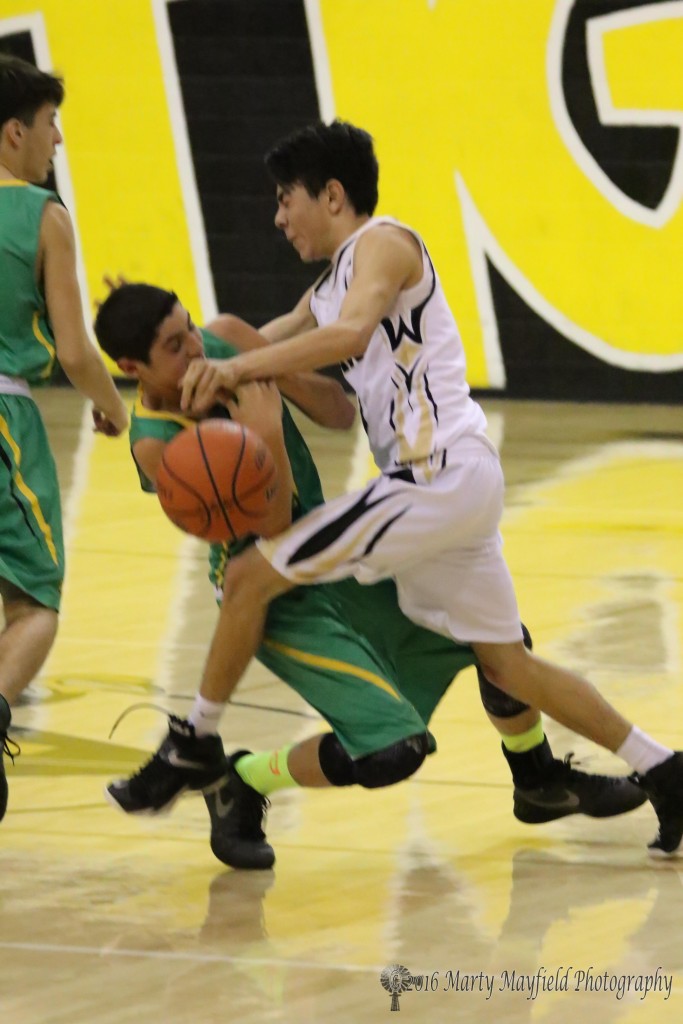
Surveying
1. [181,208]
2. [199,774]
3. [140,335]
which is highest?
[140,335]

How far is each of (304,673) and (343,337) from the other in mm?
757

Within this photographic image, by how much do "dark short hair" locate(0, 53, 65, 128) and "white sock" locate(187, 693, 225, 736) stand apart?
145 centimetres

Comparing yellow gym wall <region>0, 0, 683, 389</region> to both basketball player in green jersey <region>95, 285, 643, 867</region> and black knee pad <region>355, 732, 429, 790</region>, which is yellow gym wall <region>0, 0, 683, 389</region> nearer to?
basketball player in green jersey <region>95, 285, 643, 867</region>

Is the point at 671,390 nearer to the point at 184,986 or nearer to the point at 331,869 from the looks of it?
the point at 331,869

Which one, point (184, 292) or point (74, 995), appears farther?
point (184, 292)

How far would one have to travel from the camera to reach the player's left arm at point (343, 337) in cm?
388

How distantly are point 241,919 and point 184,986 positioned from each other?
1.41 feet

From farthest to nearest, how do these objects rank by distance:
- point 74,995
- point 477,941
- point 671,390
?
point 671,390 → point 477,941 → point 74,995

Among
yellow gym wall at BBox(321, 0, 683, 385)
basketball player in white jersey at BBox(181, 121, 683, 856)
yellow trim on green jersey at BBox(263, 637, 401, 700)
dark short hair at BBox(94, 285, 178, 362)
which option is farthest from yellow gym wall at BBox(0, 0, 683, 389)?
dark short hair at BBox(94, 285, 178, 362)

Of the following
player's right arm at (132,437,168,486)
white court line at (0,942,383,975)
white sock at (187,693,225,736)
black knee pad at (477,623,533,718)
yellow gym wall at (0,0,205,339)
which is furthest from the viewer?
yellow gym wall at (0,0,205,339)

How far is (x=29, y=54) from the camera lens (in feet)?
47.9

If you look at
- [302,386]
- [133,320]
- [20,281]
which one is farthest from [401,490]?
[20,281]

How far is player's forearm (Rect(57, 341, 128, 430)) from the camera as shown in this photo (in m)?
4.51

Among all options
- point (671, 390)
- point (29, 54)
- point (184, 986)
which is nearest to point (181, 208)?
point (29, 54)
